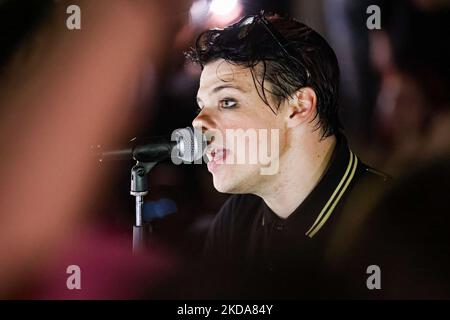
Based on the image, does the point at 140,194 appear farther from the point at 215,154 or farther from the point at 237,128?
the point at 237,128

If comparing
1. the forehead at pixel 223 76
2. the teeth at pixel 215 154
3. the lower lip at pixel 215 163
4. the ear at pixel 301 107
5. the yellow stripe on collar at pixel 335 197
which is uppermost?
the forehead at pixel 223 76

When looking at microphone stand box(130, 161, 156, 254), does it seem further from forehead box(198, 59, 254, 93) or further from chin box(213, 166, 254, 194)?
forehead box(198, 59, 254, 93)

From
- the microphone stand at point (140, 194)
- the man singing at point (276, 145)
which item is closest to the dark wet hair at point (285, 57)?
the man singing at point (276, 145)

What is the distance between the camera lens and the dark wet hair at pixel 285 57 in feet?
6.81

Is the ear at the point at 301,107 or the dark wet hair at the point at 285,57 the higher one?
the dark wet hair at the point at 285,57

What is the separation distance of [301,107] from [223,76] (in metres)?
0.33

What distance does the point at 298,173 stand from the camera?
2154mm

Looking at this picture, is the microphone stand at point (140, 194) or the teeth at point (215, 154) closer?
the microphone stand at point (140, 194)

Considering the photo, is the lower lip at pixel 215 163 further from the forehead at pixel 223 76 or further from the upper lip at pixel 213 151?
the forehead at pixel 223 76

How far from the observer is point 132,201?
2.19 m

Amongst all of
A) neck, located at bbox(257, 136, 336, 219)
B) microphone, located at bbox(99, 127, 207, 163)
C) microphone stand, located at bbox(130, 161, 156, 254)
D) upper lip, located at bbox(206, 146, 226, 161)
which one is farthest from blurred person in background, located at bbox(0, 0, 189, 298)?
neck, located at bbox(257, 136, 336, 219)
